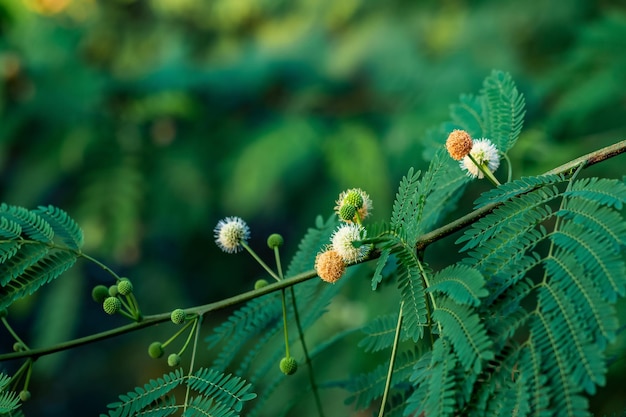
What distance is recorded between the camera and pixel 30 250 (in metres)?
1.04

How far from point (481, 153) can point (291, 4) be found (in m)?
3.09

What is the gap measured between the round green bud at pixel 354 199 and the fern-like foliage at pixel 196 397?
0.92 feet

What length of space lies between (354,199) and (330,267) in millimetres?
114

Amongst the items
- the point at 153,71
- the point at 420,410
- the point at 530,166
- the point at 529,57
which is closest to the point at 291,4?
the point at 153,71

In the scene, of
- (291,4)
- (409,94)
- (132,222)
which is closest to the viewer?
(132,222)

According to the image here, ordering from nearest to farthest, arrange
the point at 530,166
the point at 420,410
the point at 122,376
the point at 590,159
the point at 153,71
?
the point at 420,410 → the point at 590,159 → the point at 530,166 → the point at 153,71 → the point at 122,376

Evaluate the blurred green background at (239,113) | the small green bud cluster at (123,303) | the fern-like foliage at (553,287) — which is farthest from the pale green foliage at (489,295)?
the blurred green background at (239,113)

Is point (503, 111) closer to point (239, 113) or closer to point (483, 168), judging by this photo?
point (483, 168)

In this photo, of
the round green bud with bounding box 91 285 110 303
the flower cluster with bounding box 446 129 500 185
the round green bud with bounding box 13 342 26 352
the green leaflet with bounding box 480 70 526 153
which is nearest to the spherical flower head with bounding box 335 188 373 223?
the flower cluster with bounding box 446 129 500 185

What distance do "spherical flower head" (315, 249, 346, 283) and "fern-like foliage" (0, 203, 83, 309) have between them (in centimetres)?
41

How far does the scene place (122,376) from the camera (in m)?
4.26

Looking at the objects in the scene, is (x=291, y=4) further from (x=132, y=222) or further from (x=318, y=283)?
(x=318, y=283)

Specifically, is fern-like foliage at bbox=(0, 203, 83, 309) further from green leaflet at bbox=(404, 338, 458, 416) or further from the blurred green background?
the blurred green background

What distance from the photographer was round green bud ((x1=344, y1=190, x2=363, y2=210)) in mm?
950
